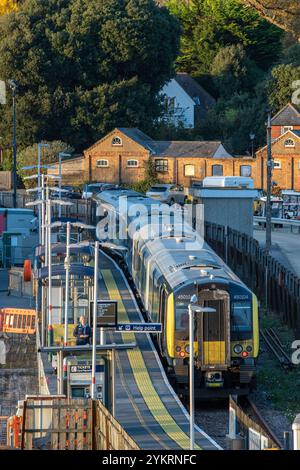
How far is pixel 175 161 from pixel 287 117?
11.1 meters

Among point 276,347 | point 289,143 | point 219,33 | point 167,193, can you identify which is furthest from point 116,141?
point 276,347

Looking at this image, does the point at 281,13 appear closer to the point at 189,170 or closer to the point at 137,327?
the point at 189,170

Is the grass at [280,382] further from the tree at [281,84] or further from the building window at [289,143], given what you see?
the tree at [281,84]

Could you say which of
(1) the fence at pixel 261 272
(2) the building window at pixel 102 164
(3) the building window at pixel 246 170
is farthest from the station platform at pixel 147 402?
(2) the building window at pixel 102 164

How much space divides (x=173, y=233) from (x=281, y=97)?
64.3 metres

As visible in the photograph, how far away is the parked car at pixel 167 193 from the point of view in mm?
76438

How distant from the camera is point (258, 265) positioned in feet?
152

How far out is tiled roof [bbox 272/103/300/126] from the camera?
9294 centimetres

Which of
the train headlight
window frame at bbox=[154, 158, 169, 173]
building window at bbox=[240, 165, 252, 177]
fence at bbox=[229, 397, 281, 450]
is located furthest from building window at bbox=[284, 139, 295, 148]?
fence at bbox=[229, 397, 281, 450]

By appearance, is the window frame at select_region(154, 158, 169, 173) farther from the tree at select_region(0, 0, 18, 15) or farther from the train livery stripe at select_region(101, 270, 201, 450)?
the train livery stripe at select_region(101, 270, 201, 450)

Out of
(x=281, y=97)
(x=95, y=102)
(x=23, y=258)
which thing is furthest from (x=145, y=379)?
(x=281, y=97)
